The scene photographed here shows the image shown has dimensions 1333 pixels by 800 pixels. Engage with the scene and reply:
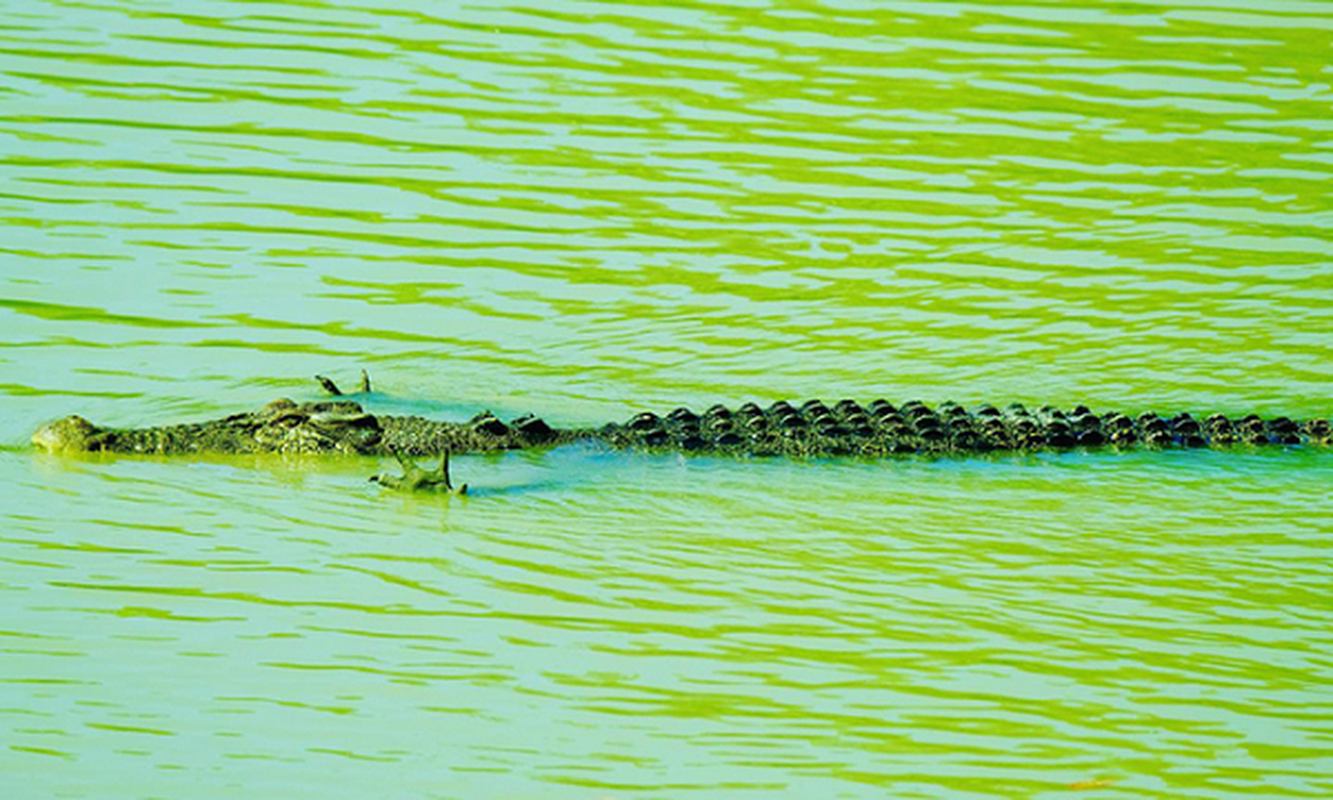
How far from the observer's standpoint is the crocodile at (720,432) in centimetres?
948

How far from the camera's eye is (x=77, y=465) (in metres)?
9.08

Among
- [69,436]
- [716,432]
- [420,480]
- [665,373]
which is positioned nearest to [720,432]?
[716,432]

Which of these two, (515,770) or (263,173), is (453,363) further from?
(515,770)

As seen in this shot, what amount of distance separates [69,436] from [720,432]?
3010mm

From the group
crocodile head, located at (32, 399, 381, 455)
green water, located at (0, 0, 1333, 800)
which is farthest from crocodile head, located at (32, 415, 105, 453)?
green water, located at (0, 0, 1333, 800)

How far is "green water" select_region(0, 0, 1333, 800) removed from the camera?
20.9ft

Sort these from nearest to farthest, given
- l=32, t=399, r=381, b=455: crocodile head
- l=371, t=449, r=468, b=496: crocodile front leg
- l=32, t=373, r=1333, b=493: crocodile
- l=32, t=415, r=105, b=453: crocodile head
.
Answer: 1. l=371, t=449, r=468, b=496: crocodile front leg
2. l=32, t=415, r=105, b=453: crocodile head
3. l=32, t=399, r=381, b=455: crocodile head
4. l=32, t=373, r=1333, b=493: crocodile

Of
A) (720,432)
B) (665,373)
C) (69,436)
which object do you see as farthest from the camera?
(665,373)

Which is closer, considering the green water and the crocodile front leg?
the green water

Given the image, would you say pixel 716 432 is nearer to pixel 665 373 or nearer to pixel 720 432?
pixel 720 432

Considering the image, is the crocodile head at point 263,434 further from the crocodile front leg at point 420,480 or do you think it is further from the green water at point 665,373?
the crocodile front leg at point 420,480

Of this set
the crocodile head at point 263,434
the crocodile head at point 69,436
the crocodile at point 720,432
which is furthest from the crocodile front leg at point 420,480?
the crocodile head at point 69,436

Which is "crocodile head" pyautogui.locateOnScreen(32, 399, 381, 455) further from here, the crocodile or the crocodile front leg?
the crocodile front leg

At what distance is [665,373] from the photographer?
34.4 feet
